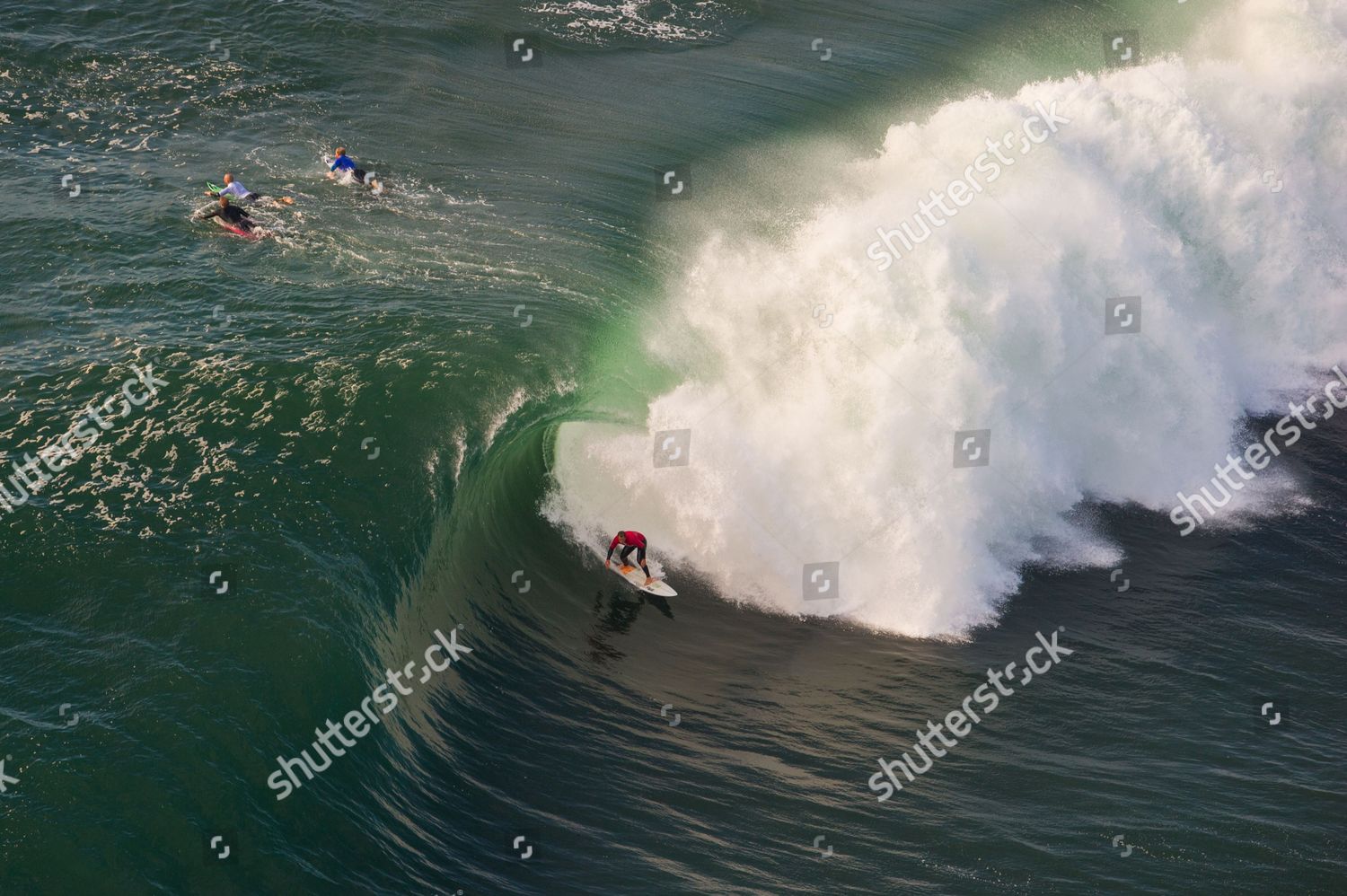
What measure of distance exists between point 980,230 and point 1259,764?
40.1 feet

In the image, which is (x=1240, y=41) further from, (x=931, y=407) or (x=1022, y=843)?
(x=1022, y=843)

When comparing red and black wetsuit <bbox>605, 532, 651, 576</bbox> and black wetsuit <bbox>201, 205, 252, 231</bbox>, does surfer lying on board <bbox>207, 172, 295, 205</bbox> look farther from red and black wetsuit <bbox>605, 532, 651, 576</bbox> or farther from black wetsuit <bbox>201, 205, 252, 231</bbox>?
red and black wetsuit <bbox>605, 532, 651, 576</bbox>

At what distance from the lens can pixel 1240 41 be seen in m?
35.5

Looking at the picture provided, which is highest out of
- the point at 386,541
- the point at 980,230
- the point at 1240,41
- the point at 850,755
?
the point at 1240,41

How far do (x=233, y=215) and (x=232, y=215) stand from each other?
0.03 m

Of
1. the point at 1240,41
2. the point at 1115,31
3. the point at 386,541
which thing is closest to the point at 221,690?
the point at 386,541

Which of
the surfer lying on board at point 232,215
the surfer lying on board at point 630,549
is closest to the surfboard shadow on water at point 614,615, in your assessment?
the surfer lying on board at point 630,549

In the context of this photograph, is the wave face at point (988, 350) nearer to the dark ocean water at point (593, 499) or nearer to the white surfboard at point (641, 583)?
the dark ocean water at point (593, 499)

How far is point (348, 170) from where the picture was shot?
25.8 m

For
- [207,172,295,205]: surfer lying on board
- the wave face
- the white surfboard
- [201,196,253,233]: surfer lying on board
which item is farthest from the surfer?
the white surfboard

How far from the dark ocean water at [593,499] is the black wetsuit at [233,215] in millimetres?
396

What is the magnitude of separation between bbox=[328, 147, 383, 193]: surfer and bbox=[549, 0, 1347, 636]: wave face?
8009mm

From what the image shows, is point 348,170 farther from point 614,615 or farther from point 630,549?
point 614,615

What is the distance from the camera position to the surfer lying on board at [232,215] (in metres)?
23.1
